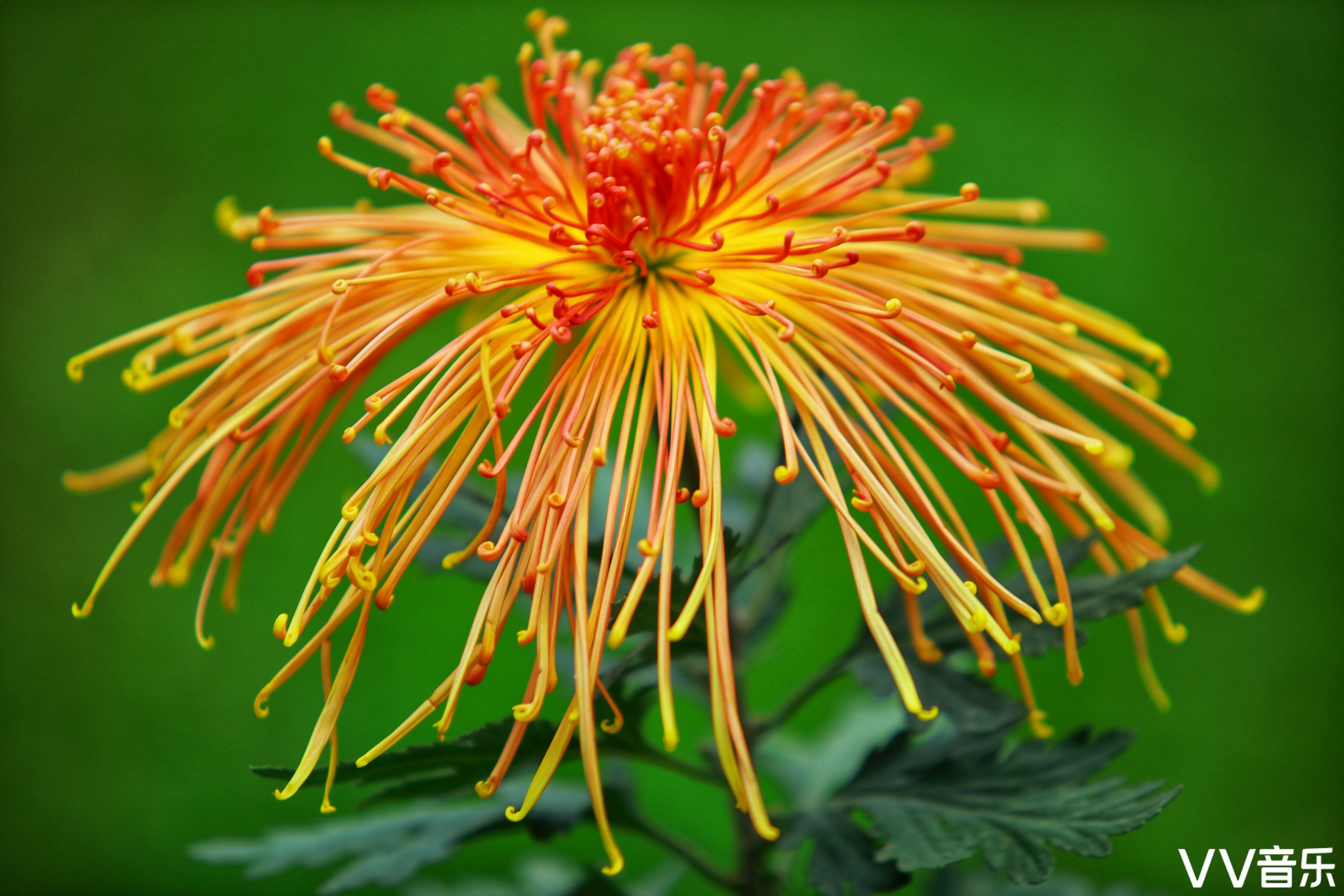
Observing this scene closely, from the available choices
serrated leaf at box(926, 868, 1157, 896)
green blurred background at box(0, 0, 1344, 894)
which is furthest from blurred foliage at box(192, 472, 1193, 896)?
green blurred background at box(0, 0, 1344, 894)

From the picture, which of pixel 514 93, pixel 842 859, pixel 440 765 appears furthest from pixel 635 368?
pixel 514 93

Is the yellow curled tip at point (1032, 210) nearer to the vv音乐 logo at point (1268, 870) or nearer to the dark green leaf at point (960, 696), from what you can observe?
the dark green leaf at point (960, 696)

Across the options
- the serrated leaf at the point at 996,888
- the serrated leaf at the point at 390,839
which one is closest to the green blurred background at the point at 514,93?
the serrated leaf at the point at 996,888

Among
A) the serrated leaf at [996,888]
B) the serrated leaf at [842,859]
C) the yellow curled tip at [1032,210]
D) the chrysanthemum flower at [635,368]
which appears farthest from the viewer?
the serrated leaf at [996,888]

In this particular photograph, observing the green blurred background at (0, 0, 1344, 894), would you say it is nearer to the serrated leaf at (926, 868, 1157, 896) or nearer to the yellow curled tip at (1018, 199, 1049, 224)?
the serrated leaf at (926, 868, 1157, 896)

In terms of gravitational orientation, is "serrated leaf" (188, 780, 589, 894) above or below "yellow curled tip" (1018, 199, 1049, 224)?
below

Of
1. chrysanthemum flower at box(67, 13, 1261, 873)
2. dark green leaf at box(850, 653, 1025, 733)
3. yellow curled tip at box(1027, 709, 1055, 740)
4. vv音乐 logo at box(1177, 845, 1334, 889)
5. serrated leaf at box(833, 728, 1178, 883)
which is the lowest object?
vv音乐 logo at box(1177, 845, 1334, 889)
